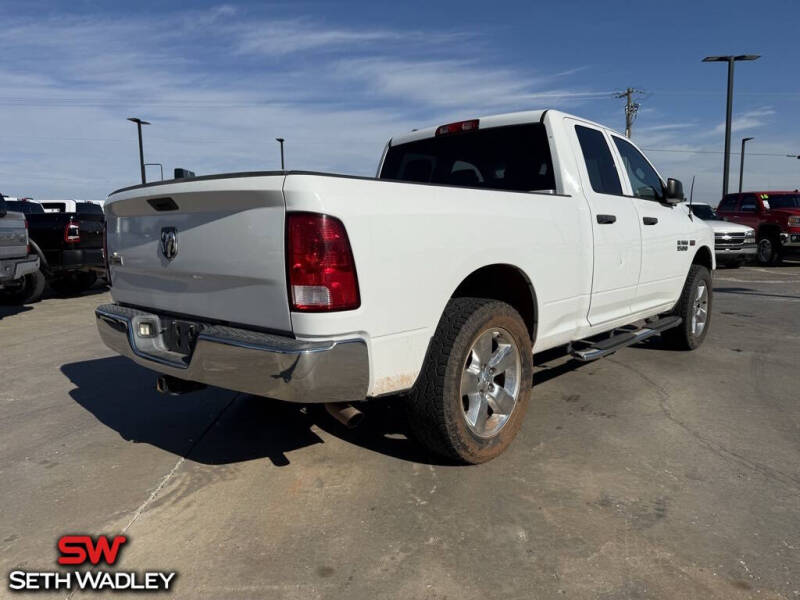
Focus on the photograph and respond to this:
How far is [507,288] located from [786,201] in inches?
634

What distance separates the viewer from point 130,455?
3.35 m

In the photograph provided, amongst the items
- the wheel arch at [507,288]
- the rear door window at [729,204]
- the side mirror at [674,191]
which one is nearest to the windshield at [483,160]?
the wheel arch at [507,288]

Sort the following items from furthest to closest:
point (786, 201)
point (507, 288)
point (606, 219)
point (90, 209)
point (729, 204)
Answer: point (729, 204) < point (786, 201) < point (90, 209) < point (606, 219) < point (507, 288)

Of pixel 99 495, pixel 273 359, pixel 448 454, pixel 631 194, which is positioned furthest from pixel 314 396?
pixel 631 194

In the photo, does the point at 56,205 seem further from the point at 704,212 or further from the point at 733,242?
the point at 733,242

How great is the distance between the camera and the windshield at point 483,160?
3.93 metres

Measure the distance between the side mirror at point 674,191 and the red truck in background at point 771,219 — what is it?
42.3 ft

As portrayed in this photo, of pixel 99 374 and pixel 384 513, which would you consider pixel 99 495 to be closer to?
pixel 384 513

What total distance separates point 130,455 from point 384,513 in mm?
1606

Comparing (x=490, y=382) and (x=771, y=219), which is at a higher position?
(x=771, y=219)

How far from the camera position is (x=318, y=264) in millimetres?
2322

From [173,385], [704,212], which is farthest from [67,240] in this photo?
[704,212]

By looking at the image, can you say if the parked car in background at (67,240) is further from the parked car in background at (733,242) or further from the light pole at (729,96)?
the light pole at (729,96)

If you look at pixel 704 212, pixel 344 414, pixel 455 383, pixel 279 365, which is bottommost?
pixel 344 414
